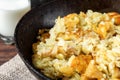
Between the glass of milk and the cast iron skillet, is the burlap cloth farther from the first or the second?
the glass of milk

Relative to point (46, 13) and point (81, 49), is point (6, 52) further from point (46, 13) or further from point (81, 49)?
point (81, 49)

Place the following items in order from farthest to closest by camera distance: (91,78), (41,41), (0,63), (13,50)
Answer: (13,50) < (0,63) < (41,41) < (91,78)

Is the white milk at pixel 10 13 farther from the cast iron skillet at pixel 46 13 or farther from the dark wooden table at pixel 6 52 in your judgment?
the cast iron skillet at pixel 46 13

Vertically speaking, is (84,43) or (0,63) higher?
(84,43)

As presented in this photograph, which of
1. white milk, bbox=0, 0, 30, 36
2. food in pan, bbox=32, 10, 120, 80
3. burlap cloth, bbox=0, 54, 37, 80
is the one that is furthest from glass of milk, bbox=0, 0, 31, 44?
food in pan, bbox=32, 10, 120, 80

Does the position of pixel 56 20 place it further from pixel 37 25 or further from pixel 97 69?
pixel 97 69

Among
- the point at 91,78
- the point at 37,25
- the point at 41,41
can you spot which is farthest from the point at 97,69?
the point at 37,25

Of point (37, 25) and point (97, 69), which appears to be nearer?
point (97, 69)
